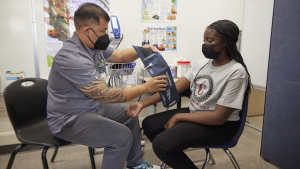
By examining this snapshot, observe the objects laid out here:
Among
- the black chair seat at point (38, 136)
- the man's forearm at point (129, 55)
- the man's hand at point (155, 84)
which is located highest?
the man's forearm at point (129, 55)

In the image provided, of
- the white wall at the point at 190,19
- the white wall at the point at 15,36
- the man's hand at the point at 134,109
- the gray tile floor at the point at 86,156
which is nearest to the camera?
the man's hand at the point at 134,109

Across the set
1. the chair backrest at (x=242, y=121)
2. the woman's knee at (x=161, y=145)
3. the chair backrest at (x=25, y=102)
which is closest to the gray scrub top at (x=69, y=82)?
the chair backrest at (x=25, y=102)

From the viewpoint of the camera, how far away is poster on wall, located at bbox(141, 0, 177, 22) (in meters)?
2.55

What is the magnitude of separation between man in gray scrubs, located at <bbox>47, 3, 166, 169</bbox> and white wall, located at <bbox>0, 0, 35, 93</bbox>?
1.36 meters

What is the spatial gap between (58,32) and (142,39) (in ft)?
3.52

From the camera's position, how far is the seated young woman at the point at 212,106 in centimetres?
109

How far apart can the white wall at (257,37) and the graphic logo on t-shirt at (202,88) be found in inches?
70.5

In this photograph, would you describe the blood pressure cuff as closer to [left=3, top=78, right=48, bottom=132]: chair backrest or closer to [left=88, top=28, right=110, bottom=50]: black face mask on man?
[left=88, top=28, right=110, bottom=50]: black face mask on man

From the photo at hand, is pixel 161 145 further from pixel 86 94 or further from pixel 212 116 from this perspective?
pixel 86 94

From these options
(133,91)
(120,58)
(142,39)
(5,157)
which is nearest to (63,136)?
(133,91)

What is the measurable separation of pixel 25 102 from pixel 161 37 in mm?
1885

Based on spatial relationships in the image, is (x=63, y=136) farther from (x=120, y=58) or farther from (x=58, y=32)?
(x=58, y=32)

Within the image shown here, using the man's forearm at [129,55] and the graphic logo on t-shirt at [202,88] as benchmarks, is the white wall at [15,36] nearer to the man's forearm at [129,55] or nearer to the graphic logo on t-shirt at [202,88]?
the man's forearm at [129,55]

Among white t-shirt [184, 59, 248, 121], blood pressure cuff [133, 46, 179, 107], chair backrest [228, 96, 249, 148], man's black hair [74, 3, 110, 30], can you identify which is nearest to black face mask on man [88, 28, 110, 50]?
man's black hair [74, 3, 110, 30]
